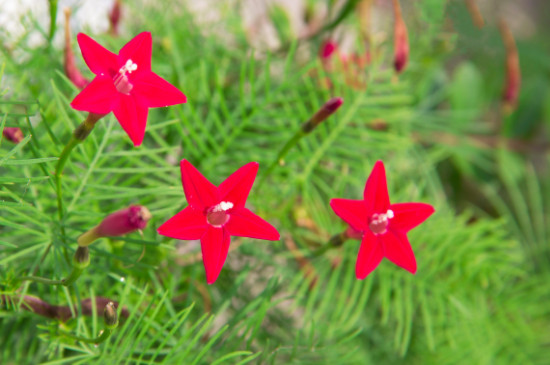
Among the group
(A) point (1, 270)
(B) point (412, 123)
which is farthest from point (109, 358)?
(B) point (412, 123)

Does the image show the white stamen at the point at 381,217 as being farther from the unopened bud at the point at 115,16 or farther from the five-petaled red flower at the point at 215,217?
the unopened bud at the point at 115,16

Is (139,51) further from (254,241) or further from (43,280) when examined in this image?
(254,241)

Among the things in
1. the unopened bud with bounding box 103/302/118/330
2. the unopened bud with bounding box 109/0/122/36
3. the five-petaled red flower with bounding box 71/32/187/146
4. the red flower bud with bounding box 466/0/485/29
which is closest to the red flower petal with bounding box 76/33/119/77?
the five-petaled red flower with bounding box 71/32/187/146

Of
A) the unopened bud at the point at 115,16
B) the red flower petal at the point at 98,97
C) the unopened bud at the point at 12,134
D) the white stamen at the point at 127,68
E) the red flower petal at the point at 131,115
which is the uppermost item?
the unopened bud at the point at 115,16

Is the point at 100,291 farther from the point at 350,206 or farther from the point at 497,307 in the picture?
the point at 497,307

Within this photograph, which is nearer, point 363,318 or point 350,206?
point 350,206

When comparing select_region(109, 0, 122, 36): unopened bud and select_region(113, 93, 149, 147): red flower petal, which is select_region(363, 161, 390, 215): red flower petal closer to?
select_region(113, 93, 149, 147): red flower petal

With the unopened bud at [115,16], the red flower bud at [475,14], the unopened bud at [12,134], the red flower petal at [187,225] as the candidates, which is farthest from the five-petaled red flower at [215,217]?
the red flower bud at [475,14]
